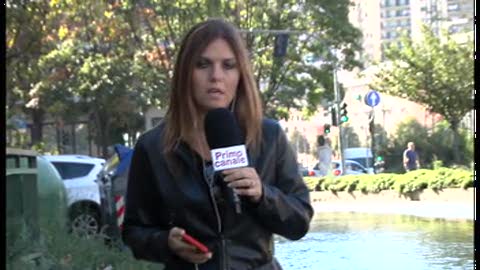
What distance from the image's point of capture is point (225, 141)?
2189 millimetres

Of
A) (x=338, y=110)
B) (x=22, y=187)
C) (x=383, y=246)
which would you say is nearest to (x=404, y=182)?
(x=383, y=246)

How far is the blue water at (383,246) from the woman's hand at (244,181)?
7710mm

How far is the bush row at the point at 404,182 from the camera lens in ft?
63.0

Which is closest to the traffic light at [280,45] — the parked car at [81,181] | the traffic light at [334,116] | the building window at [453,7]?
the traffic light at [334,116]

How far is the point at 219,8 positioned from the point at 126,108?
414 inches

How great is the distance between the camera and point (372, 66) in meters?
36.9

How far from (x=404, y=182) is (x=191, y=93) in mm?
18595

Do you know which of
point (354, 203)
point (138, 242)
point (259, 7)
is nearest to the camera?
point (138, 242)

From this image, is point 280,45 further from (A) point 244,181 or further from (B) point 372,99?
(A) point 244,181

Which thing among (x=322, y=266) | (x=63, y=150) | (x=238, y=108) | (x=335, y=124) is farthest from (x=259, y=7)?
(x=238, y=108)

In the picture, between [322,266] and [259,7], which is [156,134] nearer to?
[322,266]

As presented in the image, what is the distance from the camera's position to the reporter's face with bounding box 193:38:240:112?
2.41 metres

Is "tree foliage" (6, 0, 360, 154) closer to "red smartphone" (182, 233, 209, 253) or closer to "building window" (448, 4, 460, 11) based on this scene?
"building window" (448, 4, 460, 11)

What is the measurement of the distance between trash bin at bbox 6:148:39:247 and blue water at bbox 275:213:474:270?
10.9ft
